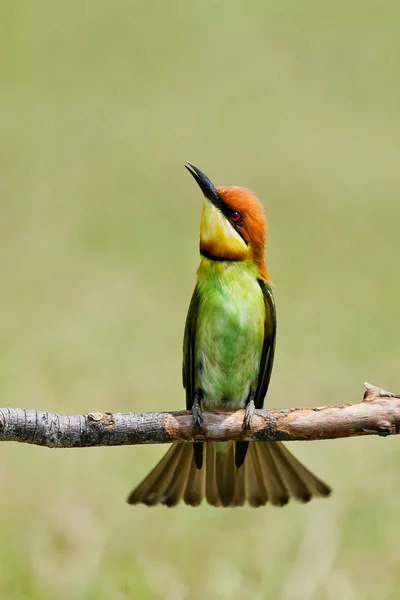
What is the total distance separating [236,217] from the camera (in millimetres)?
3686

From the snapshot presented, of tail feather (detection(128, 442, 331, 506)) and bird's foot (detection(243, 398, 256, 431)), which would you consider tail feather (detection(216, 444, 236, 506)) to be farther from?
bird's foot (detection(243, 398, 256, 431))

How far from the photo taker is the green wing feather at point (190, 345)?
365cm

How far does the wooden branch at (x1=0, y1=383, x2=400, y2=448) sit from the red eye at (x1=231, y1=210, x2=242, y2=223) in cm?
85

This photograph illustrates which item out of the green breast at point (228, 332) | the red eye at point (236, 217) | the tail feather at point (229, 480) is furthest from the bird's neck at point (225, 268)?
the tail feather at point (229, 480)

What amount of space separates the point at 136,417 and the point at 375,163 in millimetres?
7039

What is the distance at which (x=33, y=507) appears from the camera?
4.11m

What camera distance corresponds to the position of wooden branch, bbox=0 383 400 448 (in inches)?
113

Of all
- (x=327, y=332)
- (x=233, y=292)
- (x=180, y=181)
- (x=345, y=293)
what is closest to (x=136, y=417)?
(x=233, y=292)

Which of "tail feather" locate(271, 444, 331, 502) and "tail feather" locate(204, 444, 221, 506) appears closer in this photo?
"tail feather" locate(271, 444, 331, 502)

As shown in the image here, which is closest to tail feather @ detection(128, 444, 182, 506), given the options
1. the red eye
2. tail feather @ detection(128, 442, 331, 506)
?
tail feather @ detection(128, 442, 331, 506)

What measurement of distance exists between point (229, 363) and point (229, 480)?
0.41 metres

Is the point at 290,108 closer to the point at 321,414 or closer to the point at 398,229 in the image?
the point at 398,229

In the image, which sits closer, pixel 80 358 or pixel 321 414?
pixel 321 414

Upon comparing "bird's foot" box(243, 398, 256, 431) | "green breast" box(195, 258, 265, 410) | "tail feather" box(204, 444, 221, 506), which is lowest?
"tail feather" box(204, 444, 221, 506)
